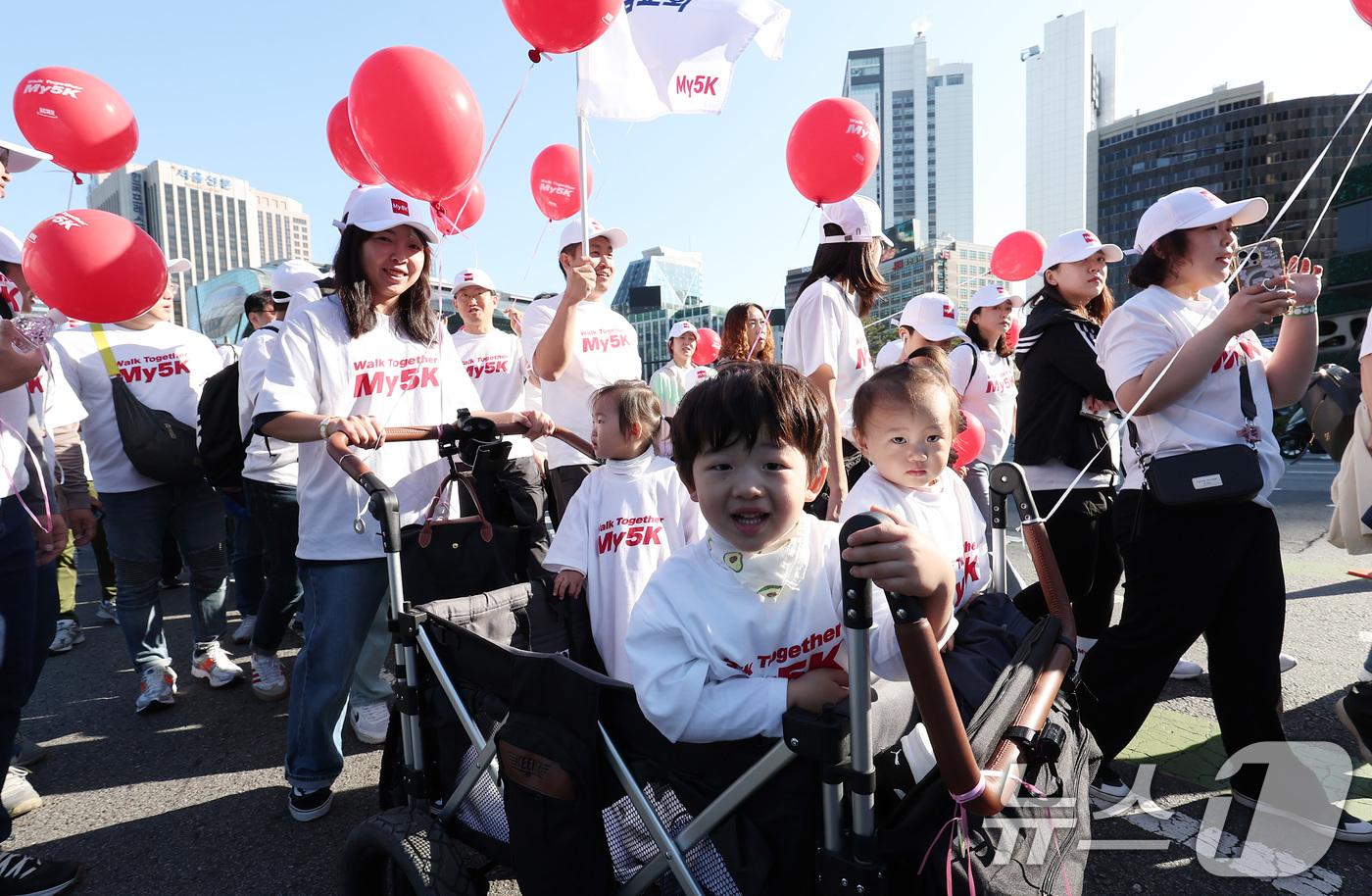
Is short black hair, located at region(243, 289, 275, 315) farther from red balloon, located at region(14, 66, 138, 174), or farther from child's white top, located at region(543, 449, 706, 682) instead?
child's white top, located at region(543, 449, 706, 682)

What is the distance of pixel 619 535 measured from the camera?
258 centimetres

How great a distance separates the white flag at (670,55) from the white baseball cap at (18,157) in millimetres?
2109

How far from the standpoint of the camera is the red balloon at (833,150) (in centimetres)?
405

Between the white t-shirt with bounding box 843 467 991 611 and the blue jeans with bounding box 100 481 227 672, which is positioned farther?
the blue jeans with bounding box 100 481 227 672

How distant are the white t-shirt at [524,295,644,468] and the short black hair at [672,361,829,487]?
1.94 m

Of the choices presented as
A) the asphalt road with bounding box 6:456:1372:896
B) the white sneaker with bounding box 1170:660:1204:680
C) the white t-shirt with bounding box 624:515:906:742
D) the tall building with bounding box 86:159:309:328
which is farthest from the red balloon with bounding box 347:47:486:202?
the tall building with bounding box 86:159:309:328

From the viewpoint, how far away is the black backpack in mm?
3541

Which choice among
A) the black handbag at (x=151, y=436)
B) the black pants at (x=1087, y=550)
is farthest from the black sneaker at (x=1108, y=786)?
the black handbag at (x=151, y=436)

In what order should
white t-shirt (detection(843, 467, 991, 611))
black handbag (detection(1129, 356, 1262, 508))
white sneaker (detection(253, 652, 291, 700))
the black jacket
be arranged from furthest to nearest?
white sneaker (detection(253, 652, 291, 700))
the black jacket
black handbag (detection(1129, 356, 1262, 508))
white t-shirt (detection(843, 467, 991, 611))

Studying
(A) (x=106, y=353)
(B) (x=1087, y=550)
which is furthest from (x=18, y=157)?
(B) (x=1087, y=550)

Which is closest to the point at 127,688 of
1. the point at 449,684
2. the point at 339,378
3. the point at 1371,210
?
the point at 339,378

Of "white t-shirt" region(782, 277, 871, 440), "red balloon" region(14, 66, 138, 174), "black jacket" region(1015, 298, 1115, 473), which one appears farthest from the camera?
"red balloon" region(14, 66, 138, 174)

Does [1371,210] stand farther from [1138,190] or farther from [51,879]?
[1138,190]

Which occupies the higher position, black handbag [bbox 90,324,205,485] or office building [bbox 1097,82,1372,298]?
office building [bbox 1097,82,1372,298]
